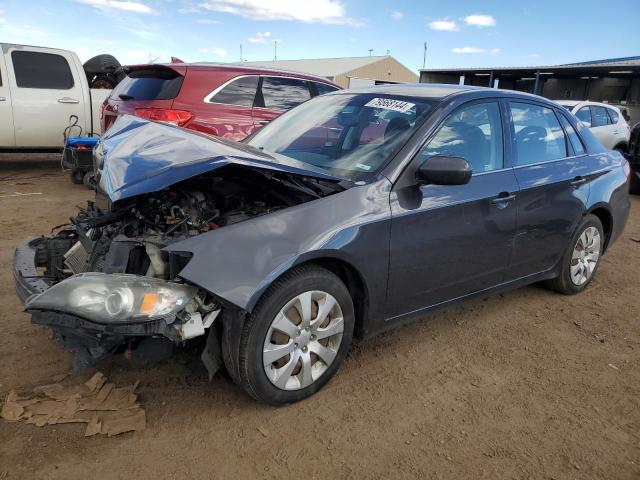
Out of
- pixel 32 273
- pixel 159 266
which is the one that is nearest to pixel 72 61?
pixel 32 273

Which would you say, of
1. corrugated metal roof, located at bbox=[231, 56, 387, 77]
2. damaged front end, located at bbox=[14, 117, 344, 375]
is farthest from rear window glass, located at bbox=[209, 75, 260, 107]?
corrugated metal roof, located at bbox=[231, 56, 387, 77]

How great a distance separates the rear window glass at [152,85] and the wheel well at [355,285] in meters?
4.00

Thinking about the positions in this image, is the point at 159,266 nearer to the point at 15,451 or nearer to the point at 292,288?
the point at 292,288

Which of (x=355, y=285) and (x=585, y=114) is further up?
(x=585, y=114)

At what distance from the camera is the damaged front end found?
2236mm

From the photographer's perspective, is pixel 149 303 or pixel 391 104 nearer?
pixel 149 303

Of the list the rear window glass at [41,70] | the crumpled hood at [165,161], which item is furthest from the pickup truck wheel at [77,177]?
the crumpled hood at [165,161]

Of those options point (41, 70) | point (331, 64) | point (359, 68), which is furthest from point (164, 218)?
point (331, 64)

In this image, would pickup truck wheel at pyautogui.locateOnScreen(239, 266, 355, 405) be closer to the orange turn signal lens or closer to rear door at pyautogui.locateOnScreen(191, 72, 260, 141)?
the orange turn signal lens

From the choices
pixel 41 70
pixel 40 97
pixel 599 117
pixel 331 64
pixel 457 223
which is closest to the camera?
pixel 457 223

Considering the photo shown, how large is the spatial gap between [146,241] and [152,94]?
13.4 ft

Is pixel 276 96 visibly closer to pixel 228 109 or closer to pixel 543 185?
pixel 228 109

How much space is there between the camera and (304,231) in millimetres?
2553

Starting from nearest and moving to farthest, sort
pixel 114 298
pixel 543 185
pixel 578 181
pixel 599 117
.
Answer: pixel 114 298, pixel 543 185, pixel 578 181, pixel 599 117
